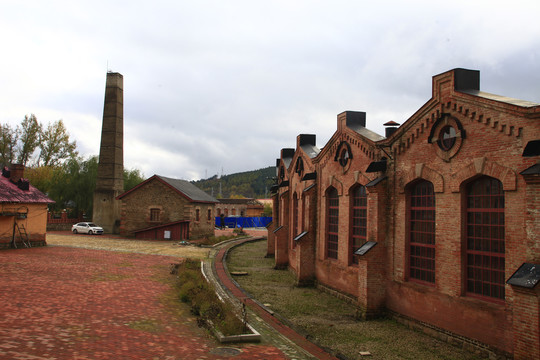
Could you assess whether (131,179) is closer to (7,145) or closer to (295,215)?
(7,145)

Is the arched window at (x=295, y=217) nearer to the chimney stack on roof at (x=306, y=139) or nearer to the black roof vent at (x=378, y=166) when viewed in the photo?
the chimney stack on roof at (x=306, y=139)

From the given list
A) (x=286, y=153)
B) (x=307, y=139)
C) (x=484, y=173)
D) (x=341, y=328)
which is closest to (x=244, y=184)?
(x=286, y=153)

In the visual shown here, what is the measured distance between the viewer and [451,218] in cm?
1052

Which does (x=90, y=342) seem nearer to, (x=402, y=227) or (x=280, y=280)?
(x=402, y=227)

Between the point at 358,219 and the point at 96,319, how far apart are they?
372 inches

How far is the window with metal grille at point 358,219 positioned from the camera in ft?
48.3

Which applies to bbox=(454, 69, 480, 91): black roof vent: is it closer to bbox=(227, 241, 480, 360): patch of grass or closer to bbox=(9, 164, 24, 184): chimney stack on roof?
bbox=(227, 241, 480, 360): patch of grass

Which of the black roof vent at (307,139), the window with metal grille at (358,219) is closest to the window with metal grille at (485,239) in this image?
the window with metal grille at (358,219)

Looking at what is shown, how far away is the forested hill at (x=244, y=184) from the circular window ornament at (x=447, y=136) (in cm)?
13258

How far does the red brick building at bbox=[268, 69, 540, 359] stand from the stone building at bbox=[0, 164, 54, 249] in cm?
2119

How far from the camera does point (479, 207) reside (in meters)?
9.93

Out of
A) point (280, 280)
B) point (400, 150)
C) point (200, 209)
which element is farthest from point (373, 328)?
point (200, 209)

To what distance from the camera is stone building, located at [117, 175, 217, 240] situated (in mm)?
36938

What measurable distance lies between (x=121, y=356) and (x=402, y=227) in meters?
8.55
